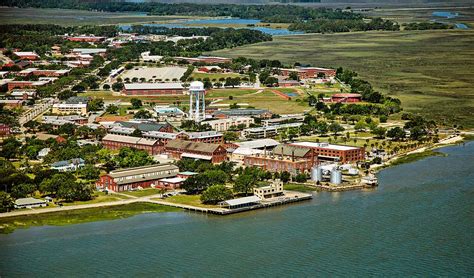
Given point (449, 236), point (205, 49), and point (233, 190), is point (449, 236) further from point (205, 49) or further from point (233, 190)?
point (205, 49)

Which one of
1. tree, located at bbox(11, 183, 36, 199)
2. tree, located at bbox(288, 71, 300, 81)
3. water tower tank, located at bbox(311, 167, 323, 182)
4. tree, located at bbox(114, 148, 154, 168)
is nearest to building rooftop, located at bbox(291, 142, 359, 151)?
water tower tank, located at bbox(311, 167, 323, 182)

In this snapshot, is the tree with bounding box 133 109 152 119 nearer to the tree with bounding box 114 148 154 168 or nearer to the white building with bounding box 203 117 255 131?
the white building with bounding box 203 117 255 131

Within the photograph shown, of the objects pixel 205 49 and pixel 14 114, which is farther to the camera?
pixel 205 49

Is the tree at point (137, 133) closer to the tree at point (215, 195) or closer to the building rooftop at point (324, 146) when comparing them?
the building rooftop at point (324, 146)

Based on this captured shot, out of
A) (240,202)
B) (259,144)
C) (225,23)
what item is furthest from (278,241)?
(225,23)

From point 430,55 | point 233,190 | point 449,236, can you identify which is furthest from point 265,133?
point 430,55
